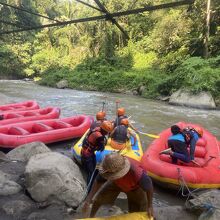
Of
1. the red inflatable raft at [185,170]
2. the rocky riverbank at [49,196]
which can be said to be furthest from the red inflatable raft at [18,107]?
the rocky riverbank at [49,196]

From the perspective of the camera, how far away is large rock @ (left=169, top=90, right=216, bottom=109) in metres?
13.7

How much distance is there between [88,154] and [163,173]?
118 centimetres

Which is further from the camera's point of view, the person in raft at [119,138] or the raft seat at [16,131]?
the raft seat at [16,131]

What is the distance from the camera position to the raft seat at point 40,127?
7434mm

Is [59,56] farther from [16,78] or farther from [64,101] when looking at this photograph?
[64,101]

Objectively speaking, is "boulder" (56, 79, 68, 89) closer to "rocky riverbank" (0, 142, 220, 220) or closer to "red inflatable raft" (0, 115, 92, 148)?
"red inflatable raft" (0, 115, 92, 148)

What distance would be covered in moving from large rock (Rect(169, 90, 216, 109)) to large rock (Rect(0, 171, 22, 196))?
10474 millimetres

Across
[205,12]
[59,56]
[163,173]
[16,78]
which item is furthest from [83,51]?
[163,173]

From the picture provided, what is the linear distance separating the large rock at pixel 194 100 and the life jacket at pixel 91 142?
31.5 ft

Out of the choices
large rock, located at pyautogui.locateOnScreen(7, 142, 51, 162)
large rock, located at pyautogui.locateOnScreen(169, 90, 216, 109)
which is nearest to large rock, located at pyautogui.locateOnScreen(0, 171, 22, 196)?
large rock, located at pyautogui.locateOnScreen(7, 142, 51, 162)

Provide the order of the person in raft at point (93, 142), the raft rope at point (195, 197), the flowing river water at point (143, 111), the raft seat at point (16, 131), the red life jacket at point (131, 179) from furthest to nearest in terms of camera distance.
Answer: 1. the flowing river water at point (143, 111)
2. the raft seat at point (16, 131)
3. the person in raft at point (93, 142)
4. the raft rope at point (195, 197)
5. the red life jacket at point (131, 179)

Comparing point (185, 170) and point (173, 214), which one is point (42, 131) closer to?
point (185, 170)

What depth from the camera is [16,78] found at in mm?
25938

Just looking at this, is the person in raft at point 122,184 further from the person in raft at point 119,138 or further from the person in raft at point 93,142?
the person in raft at point 119,138
